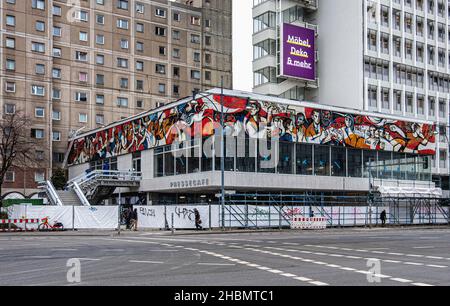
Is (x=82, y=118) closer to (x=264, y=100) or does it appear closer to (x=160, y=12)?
(x=160, y=12)

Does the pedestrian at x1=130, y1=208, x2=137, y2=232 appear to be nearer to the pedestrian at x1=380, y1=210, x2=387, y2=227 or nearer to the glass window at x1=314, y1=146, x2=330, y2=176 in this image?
the pedestrian at x1=380, y1=210, x2=387, y2=227

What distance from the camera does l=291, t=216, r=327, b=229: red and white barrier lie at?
4656 cm

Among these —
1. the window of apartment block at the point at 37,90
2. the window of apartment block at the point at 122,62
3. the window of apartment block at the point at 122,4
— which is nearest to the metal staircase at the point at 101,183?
the window of apartment block at the point at 37,90

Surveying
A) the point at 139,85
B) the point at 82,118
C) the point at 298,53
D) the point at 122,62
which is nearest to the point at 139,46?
the point at 122,62

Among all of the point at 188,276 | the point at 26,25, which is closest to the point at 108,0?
the point at 26,25

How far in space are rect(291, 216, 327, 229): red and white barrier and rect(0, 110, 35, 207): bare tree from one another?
29.6 m

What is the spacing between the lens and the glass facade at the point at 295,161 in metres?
55.2

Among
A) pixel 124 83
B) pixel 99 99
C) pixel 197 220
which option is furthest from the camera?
pixel 124 83

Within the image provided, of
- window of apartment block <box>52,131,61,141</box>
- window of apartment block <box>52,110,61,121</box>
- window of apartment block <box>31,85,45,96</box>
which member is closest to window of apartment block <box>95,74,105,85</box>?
window of apartment block <box>52,110,61,121</box>

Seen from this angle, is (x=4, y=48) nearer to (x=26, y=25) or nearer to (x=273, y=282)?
(x=26, y=25)

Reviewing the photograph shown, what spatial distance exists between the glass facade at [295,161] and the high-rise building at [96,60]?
920 inches

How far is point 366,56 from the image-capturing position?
7894 centimetres

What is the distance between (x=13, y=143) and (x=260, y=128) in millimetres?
25184
